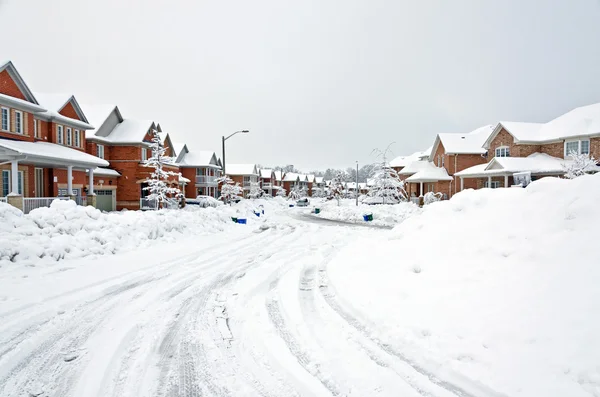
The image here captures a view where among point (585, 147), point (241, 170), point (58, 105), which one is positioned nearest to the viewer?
point (58, 105)

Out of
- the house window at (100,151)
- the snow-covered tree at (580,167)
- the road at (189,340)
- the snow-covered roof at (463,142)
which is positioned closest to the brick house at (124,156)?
the house window at (100,151)

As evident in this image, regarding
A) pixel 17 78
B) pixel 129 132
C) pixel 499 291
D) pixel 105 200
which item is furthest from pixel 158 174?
pixel 499 291

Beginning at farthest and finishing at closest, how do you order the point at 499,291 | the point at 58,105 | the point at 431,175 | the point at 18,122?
the point at 431,175 → the point at 58,105 → the point at 18,122 → the point at 499,291

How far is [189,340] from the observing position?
15.5 ft

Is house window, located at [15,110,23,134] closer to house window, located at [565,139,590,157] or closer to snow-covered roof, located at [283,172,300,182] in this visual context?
house window, located at [565,139,590,157]

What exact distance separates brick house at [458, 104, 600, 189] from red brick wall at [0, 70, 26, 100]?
4034 centimetres

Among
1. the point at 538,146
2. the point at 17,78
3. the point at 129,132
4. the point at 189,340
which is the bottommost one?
the point at 189,340

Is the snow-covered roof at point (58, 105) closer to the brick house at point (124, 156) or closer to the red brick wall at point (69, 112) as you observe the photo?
the red brick wall at point (69, 112)

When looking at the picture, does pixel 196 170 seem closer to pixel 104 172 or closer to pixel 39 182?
pixel 104 172

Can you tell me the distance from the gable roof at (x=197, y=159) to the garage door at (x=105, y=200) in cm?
2142

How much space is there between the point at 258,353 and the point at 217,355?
1.81 feet

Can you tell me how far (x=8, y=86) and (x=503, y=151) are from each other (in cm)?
4480

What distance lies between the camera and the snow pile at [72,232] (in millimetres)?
9359

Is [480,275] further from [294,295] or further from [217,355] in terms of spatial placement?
[217,355]
